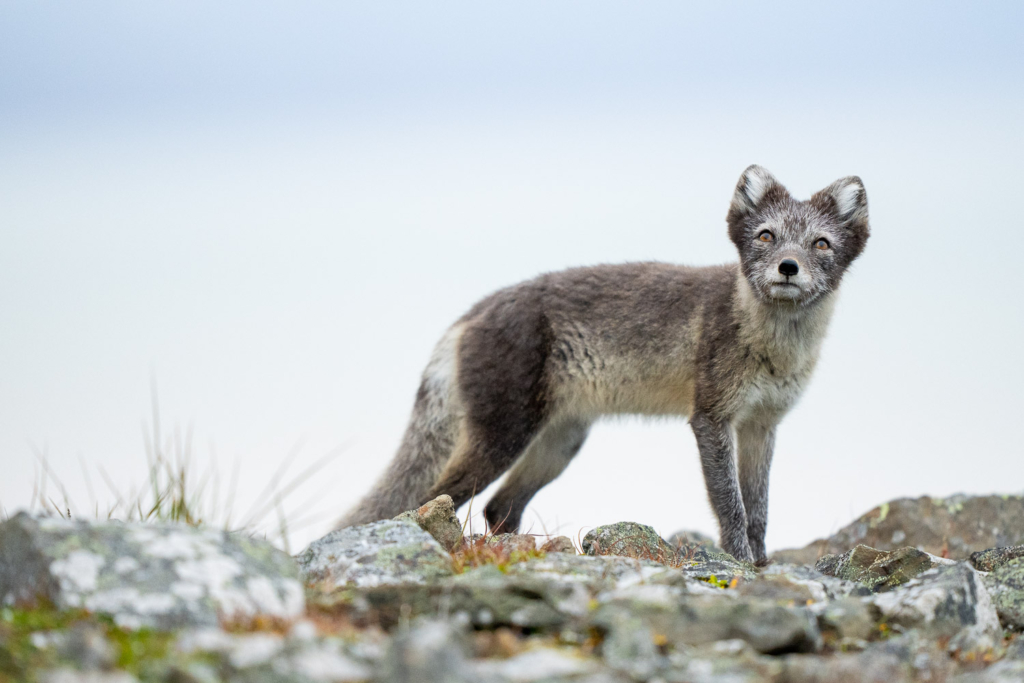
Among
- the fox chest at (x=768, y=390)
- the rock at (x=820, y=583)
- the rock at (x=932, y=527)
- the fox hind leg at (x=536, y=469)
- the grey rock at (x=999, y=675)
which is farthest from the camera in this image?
the rock at (x=932, y=527)

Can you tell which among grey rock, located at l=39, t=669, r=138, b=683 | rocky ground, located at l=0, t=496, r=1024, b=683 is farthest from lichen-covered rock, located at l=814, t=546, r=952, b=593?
grey rock, located at l=39, t=669, r=138, b=683

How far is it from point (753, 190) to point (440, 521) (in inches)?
132

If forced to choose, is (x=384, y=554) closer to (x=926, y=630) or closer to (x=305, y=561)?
(x=305, y=561)

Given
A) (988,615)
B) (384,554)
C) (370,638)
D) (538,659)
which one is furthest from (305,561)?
(988,615)

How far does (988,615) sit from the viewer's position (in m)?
3.97

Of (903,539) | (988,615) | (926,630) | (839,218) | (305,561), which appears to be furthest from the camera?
(903,539)

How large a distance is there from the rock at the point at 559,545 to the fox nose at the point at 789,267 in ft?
7.59

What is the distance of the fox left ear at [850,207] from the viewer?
6.67 meters

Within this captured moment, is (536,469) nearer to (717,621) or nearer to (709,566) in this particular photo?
(709,566)

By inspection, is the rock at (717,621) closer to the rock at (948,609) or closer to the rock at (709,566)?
the rock at (948,609)

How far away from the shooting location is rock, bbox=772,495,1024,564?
8.69m

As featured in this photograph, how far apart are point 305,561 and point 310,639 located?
73.7 inches

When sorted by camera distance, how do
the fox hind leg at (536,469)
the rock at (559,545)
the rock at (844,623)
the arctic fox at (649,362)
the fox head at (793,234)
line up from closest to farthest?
the rock at (844,623)
the rock at (559,545)
the fox head at (793,234)
the arctic fox at (649,362)
the fox hind leg at (536,469)

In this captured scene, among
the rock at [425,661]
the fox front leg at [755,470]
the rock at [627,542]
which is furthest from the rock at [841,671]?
the fox front leg at [755,470]
